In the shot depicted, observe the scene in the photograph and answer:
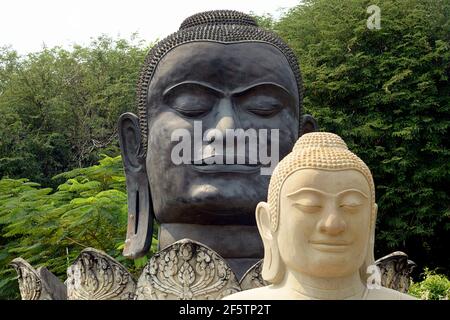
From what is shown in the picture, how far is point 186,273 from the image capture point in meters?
4.06

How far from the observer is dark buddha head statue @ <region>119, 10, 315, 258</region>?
5277 mm

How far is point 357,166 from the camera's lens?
11.0 feet

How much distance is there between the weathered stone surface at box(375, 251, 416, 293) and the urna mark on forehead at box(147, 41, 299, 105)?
67.0 inches

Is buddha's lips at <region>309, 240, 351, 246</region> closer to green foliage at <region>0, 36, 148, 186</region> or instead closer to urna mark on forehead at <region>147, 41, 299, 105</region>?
urna mark on forehead at <region>147, 41, 299, 105</region>

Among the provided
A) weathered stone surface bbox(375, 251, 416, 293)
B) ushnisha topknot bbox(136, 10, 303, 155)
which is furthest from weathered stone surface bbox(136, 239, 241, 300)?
ushnisha topknot bbox(136, 10, 303, 155)

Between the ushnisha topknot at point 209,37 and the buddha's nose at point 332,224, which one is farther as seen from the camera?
the ushnisha topknot at point 209,37

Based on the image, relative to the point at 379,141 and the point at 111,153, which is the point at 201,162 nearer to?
the point at 379,141

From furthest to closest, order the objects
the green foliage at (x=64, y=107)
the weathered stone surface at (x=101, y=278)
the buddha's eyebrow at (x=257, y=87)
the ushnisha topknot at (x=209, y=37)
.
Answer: the green foliage at (x=64, y=107) < the ushnisha topknot at (x=209, y=37) < the buddha's eyebrow at (x=257, y=87) < the weathered stone surface at (x=101, y=278)

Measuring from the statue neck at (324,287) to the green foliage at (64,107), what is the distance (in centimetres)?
1372

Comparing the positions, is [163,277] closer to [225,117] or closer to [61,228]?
[225,117]

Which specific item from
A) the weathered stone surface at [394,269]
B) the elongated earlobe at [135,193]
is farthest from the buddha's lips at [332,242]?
the elongated earlobe at [135,193]

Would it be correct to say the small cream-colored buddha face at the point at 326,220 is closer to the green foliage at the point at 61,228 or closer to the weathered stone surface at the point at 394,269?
the weathered stone surface at the point at 394,269

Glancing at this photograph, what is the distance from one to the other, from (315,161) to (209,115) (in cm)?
220
